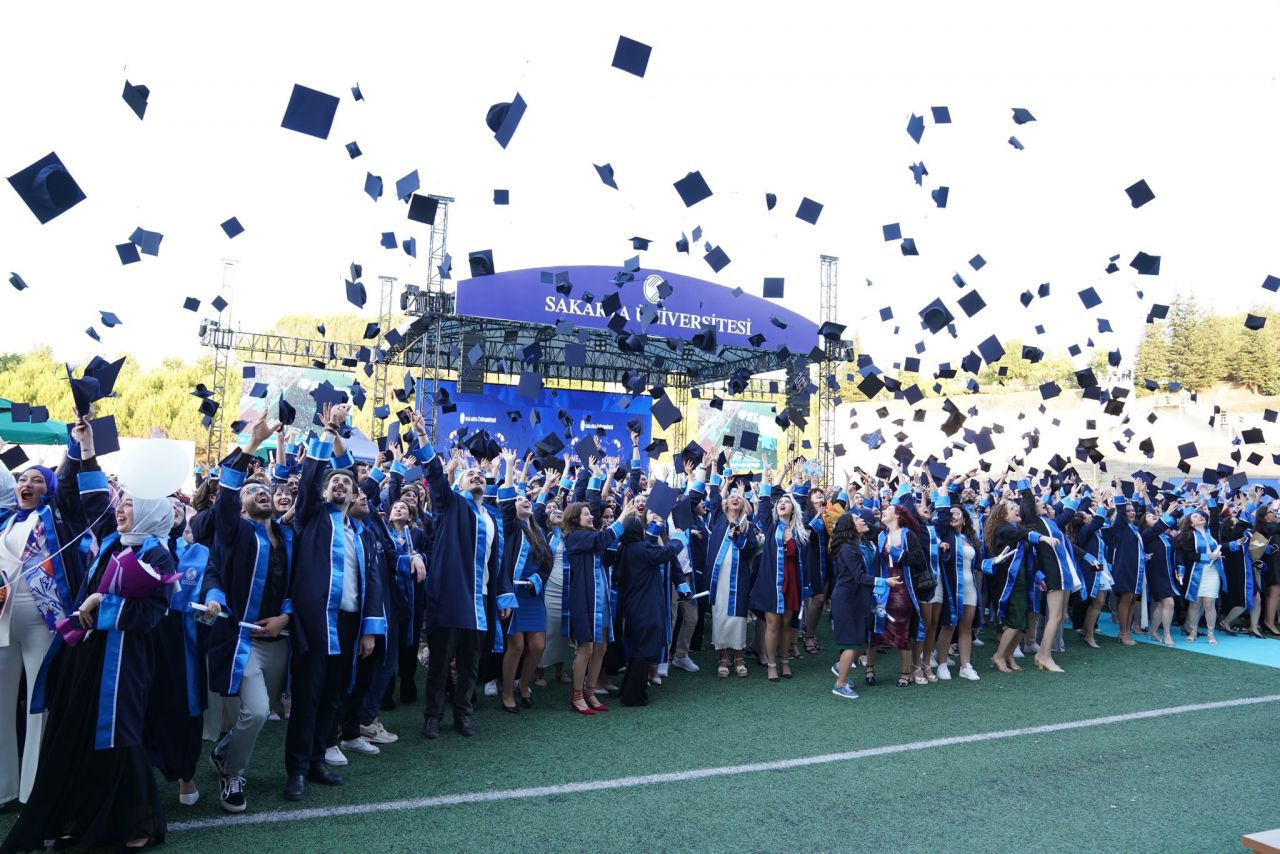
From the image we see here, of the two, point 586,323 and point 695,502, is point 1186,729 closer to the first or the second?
point 695,502

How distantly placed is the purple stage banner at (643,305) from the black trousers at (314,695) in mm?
15683

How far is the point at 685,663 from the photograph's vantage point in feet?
27.7

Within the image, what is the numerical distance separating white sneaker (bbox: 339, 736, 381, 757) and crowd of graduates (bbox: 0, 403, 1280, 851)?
0.07ft

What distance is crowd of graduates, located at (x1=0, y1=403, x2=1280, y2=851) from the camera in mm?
3752

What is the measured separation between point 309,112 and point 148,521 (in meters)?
3.31

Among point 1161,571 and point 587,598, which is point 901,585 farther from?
point 1161,571

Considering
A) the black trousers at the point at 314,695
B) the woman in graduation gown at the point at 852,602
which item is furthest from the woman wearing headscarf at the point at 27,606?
the woman in graduation gown at the point at 852,602

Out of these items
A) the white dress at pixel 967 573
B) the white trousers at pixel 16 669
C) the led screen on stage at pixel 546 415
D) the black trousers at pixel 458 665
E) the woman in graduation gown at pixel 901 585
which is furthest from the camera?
the led screen on stage at pixel 546 415

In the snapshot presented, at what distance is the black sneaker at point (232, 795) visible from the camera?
4273 millimetres

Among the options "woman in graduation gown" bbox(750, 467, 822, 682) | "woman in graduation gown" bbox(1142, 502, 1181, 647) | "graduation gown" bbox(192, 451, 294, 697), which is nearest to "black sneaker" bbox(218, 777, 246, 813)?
"graduation gown" bbox(192, 451, 294, 697)

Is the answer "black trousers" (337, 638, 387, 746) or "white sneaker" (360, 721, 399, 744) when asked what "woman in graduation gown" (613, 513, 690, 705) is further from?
"black trousers" (337, 638, 387, 746)

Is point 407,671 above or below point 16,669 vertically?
below

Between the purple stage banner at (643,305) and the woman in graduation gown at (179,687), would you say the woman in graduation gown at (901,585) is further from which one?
the purple stage banner at (643,305)

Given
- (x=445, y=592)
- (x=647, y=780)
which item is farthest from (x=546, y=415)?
(x=647, y=780)
